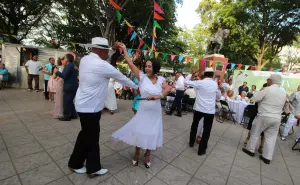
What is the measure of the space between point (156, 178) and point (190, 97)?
5.49m

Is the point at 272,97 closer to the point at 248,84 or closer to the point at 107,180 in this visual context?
the point at 107,180

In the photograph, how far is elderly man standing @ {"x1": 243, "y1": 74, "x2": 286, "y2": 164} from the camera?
340 cm

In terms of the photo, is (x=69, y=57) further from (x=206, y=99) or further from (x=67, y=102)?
(x=206, y=99)

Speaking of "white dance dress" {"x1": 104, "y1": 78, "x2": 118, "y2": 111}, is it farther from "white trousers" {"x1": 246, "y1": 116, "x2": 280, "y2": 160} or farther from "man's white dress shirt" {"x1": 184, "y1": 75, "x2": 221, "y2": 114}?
"white trousers" {"x1": 246, "y1": 116, "x2": 280, "y2": 160}

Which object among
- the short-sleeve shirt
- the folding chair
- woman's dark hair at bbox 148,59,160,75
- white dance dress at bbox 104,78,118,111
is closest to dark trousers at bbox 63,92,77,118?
white dance dress at bbox 104,78,118,111

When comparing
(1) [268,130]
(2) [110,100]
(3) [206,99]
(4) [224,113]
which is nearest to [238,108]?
(4) [224,113]

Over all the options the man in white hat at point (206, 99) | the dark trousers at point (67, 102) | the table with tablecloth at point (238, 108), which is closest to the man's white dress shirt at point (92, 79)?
the man in white hat at point (206, 99)

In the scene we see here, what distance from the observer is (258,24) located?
1731 cm

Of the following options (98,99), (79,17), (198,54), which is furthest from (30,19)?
(198,54)

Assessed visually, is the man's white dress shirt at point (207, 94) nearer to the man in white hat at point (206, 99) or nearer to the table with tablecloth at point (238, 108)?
the man in white hat at point (206, 99)

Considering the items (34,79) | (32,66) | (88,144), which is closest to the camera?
(88,144)

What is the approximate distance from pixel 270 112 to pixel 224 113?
12.7 feet

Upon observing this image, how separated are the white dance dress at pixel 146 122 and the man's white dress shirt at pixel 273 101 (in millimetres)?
2522

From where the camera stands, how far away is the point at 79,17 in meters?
14.6
